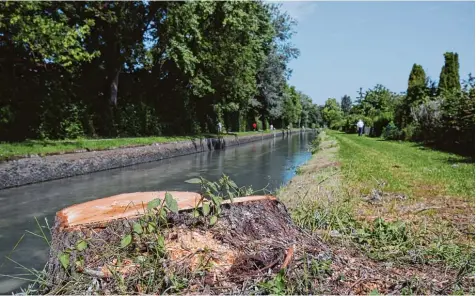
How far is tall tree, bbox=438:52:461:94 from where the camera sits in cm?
2250

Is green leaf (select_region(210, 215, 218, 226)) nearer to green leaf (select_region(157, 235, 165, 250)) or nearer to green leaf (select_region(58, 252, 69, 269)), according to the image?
green leaf (select_region(157, 235, 165, 250))

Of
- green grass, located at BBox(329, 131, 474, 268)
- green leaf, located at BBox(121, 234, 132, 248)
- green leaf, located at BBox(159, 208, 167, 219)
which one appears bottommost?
green grass, located at BBox(329, 131, 474, 268)

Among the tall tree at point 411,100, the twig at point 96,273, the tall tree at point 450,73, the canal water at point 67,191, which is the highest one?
the tall tree at point 450,73

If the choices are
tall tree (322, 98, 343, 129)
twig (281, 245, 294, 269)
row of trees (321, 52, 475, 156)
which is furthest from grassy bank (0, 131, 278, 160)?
tall tree (322, 98, 343, 129)

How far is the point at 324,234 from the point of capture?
122 inches

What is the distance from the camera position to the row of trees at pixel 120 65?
1216 cm

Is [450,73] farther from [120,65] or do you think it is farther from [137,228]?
[137,228]

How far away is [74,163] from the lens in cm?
1014

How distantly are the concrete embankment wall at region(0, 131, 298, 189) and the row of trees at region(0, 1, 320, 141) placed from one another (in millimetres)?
2796

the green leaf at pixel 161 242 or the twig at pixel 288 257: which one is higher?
the green leaf at pixel 161 242

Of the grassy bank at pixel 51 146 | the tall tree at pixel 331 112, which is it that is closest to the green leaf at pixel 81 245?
the grassy bank at pixel 51 146

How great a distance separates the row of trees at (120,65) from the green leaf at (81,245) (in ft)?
31.5

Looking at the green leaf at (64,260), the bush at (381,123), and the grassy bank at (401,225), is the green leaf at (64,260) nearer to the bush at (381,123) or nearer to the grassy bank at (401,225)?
the grassy bank at (401,225)

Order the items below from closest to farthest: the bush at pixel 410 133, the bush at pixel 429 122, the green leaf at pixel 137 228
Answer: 1. the green leaf at pixel 137 228
2. the bush at pixel 429 122
3. the bush at pixel 410 133
